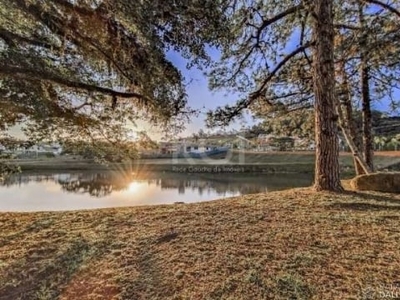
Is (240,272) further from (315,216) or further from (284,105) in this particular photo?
(284,105)

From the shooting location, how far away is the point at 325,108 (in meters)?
4.74

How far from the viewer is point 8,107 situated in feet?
12.8

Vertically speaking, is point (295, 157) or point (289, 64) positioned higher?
point (289, 64)

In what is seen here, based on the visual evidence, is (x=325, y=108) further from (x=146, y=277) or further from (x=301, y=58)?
(x=146, y=277)

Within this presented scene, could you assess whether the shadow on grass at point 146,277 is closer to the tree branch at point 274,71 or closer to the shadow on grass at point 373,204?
the shadow on grass at point 373,204

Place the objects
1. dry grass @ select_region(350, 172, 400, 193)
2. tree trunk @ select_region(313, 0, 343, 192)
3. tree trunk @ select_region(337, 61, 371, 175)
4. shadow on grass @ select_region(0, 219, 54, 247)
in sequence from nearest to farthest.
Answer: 1. shadow on grass @ select_region(0, 219, 54, 247)
2. tree trunk @ select_region(313, 0, 343, 192)
3. dry grass @ select_region(350, 172, 400, 193)
4. tree trunk @ select_region(337, 61, 371, 175)

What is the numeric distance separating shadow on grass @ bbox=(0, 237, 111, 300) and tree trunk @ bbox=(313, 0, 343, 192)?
10.9 ft

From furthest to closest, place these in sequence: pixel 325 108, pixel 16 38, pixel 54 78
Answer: pixel 325 108 → pixel 16 38 → pixel 54 78

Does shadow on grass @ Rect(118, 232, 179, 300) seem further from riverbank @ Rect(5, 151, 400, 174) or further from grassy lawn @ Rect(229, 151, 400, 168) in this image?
grassy lawn @ Rect(229, 151, 400, 168)

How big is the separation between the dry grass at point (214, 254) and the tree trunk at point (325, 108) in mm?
884

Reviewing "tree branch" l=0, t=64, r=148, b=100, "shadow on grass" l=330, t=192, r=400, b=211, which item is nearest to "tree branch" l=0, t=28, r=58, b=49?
"tree branch" l=0, t=64, r=148, b=100

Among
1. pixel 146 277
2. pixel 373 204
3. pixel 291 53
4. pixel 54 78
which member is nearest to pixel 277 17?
pixel 291 53

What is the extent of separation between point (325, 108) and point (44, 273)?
4.01 metres

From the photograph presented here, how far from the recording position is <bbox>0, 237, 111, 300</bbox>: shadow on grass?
7.47 feet
